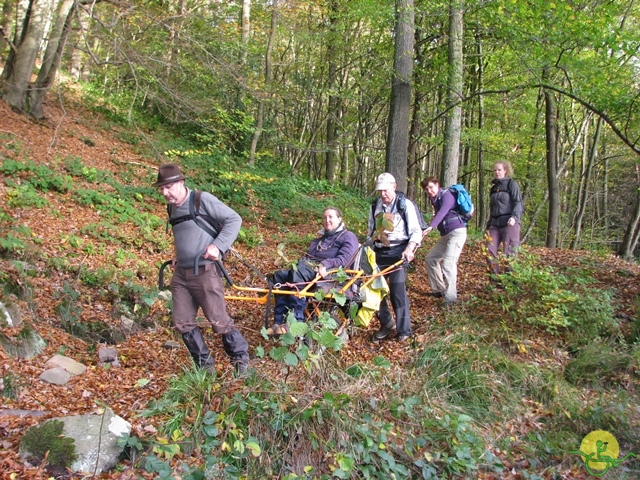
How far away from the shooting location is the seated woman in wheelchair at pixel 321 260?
5.10 m

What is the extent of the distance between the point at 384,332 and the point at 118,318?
129 inches

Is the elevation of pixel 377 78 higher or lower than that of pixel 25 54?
higher

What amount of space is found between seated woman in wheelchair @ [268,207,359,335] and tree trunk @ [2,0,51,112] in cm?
982

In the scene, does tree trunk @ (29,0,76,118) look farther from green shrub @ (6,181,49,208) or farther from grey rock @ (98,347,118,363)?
grey rock @ (98,347,118,363)

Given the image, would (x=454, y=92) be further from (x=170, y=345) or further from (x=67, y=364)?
(x=67, y=364)

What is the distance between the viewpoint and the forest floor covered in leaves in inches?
153

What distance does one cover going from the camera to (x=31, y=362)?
4.36m

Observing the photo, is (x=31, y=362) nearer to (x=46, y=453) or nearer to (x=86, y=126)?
(x=46, y=453)

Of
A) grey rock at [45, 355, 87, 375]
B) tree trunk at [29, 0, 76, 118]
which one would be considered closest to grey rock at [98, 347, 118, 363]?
grey rock at [45, 355, 87, 375]

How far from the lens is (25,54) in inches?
448

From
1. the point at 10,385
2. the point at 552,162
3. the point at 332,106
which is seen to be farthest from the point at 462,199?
the point at 332,106

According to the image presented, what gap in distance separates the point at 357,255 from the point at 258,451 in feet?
9.43

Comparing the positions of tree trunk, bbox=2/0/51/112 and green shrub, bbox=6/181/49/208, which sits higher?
tree trunk, bbox=2/0/51/112

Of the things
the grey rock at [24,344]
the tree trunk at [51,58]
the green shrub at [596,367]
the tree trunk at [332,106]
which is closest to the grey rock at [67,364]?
the grey rock at [24,344]
